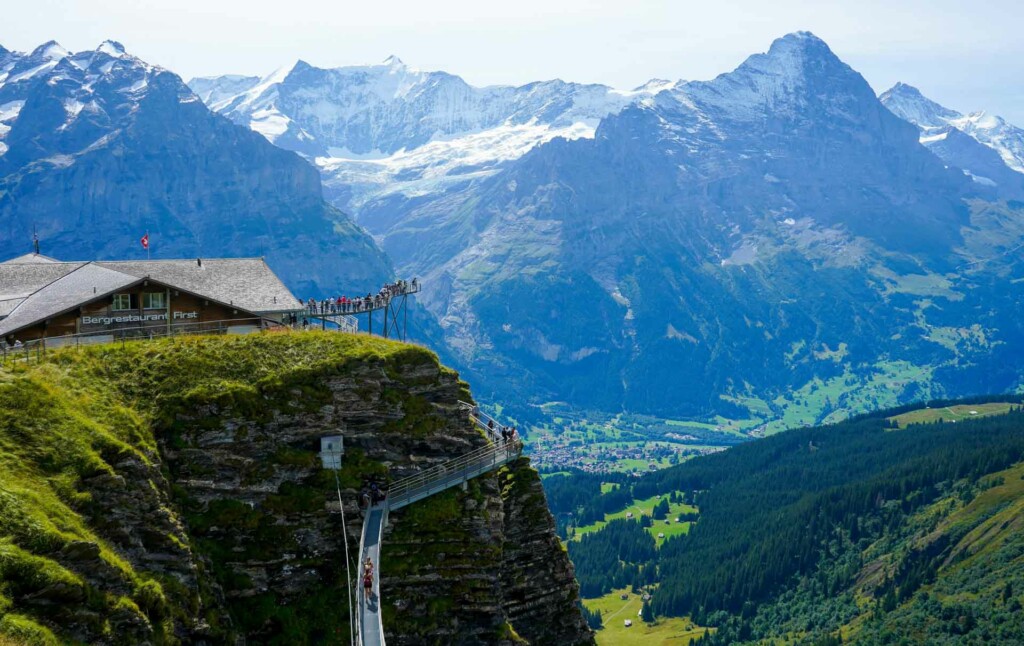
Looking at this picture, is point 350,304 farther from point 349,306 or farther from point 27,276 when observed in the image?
point 27,276

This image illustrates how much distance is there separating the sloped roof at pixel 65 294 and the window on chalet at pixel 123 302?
103 cm

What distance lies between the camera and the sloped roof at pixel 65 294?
79.8 m

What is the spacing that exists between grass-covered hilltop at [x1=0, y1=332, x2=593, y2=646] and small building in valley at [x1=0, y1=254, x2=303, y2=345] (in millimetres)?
8205

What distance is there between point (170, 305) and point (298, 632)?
3208 cm

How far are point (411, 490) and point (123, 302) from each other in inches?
1152

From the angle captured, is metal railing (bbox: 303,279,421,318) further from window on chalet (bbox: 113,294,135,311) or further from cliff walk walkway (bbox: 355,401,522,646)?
cliff walk walkway (bbox: 355,401,522,646)

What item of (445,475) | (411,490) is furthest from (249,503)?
(445,475)

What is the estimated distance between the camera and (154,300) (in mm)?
85438

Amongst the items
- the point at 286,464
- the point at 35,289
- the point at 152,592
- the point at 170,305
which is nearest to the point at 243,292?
the point at 170,305

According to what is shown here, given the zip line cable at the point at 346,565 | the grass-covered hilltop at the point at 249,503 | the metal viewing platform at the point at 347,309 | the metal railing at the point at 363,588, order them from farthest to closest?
1. the metal viewing platform at the point at 347,309
2. the zip line cable at the point at 346,565
3. the metal railing at the point at 363,588
4. the grass-covered hilltop at the point at 249,503

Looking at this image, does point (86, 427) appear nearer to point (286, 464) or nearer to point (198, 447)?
point (198, 447)

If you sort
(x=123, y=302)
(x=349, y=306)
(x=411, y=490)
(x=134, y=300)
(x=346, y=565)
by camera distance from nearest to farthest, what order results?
(x=346, y=565)
(x=411, y=490)
(x=123, y=302)
(x=134, y=300)
(x=349, y=306)

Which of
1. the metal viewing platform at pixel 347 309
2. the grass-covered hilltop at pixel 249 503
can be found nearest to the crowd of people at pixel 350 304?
the metal viewing platform at pixel 347 309

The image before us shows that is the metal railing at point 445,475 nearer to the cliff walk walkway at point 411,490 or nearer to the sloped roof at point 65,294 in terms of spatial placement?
the cliff walk walkway at point 411,490
